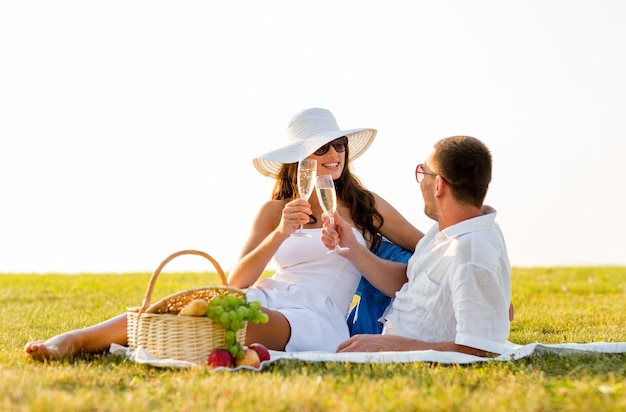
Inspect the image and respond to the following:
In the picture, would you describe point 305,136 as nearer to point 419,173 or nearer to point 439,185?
point 419,173

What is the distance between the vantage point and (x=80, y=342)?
5422mm

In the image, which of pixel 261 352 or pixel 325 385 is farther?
pixel 261 352

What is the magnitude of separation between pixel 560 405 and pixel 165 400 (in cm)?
203

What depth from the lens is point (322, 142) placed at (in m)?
5.90

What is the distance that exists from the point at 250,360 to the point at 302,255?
1.40 metres

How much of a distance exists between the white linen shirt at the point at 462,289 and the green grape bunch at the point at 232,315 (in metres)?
1.18

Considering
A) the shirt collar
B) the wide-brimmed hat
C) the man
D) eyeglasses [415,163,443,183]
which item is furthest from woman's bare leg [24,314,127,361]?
the shirt collar

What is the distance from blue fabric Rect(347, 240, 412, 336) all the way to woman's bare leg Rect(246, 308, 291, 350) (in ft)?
3.21

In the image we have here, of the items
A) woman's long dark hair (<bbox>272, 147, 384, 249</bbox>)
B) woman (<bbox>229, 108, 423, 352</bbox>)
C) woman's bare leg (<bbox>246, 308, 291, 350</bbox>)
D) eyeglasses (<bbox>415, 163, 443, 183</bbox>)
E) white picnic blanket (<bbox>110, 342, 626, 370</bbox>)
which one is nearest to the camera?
white picnic blanket (<bbox>110, 342, 626, 370</bbox>)

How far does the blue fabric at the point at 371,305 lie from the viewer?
6375 mm

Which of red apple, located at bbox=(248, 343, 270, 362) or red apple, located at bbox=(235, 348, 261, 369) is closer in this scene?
red apple, located at bbox=(235, 348, 261, 369)

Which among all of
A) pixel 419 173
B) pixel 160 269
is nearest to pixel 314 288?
pixel 419 173

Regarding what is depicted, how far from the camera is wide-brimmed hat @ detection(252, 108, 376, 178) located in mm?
5980

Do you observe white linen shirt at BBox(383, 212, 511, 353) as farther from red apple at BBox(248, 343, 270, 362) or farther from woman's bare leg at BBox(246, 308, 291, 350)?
red apple at BBox(248, 343, 270, 362)
